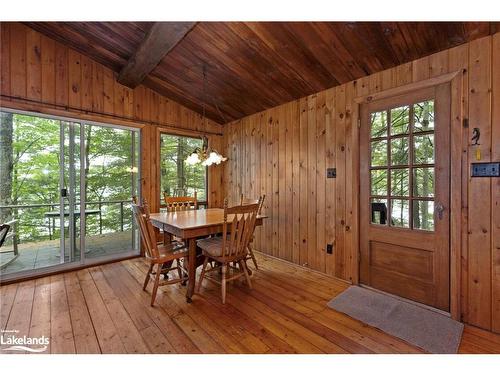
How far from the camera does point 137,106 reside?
3.62 m

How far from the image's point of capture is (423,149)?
215cm

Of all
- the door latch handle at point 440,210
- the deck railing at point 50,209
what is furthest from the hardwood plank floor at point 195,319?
the door latch handle at point 440,210

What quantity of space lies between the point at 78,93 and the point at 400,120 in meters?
3.93

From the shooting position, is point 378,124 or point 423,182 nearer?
point 423,182

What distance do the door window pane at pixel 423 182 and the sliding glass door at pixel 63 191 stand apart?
365 centimetres

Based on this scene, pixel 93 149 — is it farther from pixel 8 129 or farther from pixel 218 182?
pixel 218 182

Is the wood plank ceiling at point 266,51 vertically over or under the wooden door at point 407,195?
over

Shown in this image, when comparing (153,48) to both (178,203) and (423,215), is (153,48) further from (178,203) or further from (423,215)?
(423,215)

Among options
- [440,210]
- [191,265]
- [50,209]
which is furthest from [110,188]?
[440,210]

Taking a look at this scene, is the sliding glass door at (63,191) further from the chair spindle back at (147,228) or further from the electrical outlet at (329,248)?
the electrical outlet at (329,248)

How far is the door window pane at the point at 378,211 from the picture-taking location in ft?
7.88

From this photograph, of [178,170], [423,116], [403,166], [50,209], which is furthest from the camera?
[178,170]

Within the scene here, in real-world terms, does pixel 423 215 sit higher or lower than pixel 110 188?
lower
